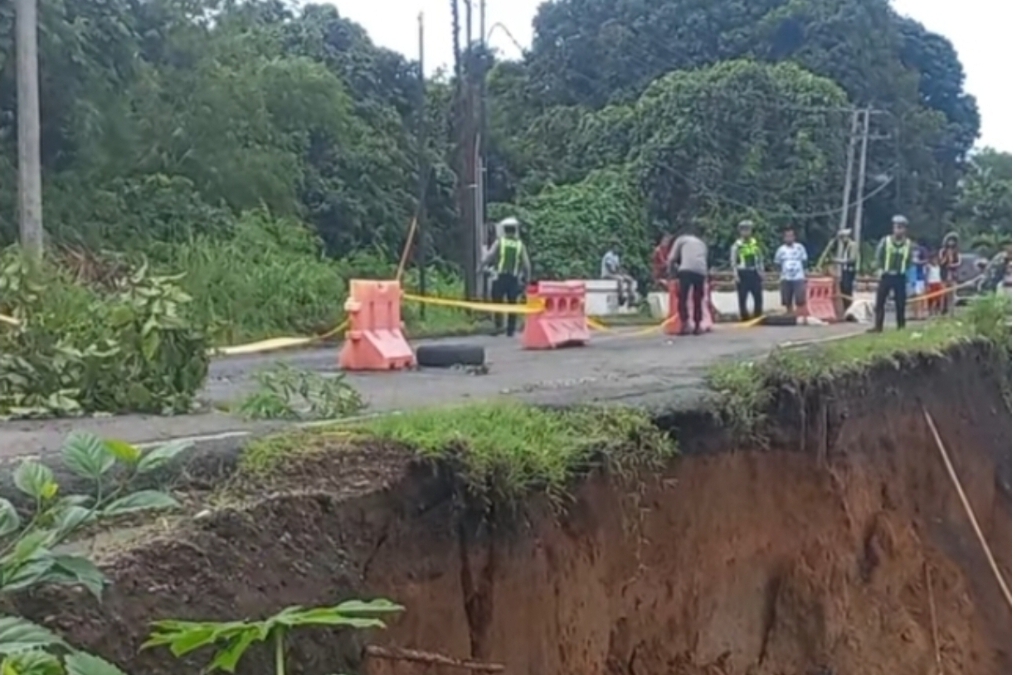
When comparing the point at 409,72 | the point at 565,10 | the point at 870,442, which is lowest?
the point at 870,442

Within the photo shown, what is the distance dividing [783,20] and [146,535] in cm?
4863

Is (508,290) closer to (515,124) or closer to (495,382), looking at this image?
(495,382)

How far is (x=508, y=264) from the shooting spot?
1911cm

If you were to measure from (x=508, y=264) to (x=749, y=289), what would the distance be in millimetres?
6071

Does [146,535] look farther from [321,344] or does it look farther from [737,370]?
[321,344]

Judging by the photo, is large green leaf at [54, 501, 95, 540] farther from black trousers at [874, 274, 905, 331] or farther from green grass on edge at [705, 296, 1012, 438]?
black trousers at [874, 274, 905, 331]

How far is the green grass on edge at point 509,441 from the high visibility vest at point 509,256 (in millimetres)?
12221

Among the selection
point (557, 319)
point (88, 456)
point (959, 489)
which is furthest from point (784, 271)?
point (88, 456)

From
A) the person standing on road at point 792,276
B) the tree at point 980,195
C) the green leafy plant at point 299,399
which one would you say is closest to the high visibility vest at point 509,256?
the person standing on road at point 792,276

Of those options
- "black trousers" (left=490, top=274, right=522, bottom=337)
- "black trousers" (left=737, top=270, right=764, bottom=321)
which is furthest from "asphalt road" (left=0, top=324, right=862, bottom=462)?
"black trousers" (left=737, top=270, right=764, bottom=321)

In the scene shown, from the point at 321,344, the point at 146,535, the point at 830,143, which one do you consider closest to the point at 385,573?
the point at 146,535

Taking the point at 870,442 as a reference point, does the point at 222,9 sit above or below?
above

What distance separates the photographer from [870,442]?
10125 millimetres

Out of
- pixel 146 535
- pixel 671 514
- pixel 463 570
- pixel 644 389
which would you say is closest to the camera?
pixel 146 535
